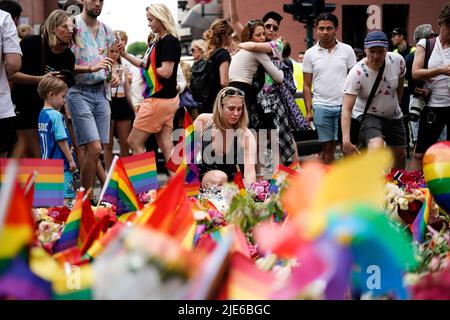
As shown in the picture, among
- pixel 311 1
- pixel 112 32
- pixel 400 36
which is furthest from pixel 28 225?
pixel 311 1

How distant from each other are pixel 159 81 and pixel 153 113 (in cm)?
28

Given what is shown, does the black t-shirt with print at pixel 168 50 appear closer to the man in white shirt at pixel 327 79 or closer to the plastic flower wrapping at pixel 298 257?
the man in white shirt at pixel 327 79

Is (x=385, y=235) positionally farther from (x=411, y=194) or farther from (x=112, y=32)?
(x=112, y=32)

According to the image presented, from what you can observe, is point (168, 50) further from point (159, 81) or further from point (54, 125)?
point (54, 125)

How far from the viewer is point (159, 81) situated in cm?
799

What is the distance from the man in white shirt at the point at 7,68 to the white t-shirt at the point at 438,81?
125 inches

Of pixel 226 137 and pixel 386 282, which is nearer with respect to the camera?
pixel 386 282

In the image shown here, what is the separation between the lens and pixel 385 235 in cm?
175

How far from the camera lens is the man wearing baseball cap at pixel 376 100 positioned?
7.30 m

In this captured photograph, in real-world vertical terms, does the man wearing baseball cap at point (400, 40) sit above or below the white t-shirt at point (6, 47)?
below

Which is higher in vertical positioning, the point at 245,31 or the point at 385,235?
the point at 385,235

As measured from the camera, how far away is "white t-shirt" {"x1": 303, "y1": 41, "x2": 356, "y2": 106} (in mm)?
8391

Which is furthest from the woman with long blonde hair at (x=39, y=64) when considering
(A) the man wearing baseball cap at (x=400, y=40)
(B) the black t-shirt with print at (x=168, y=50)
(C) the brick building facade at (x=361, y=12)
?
(C) the brick building facade at (x=361, y=12)
